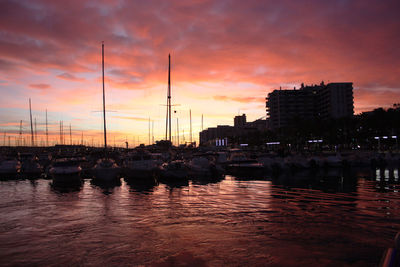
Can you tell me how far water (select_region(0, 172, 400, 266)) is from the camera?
36.6ft

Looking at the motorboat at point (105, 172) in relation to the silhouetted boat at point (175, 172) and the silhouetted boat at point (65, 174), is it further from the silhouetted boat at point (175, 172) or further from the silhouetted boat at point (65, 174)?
the silhouetted boat at point (175, 172)

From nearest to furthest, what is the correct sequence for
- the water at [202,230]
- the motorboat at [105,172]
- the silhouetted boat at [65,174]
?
the water at [202,230] → the silhouetted boat at [65,174] → the motorboat at [105,172]

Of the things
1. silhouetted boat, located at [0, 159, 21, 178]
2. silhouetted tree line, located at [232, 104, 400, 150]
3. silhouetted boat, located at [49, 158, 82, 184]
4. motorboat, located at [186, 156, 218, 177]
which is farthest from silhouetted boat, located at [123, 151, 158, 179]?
silhouetted tree line, located at [232, 104, 400, 150]

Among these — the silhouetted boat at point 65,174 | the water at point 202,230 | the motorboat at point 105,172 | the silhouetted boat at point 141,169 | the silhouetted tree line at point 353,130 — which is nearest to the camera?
the water at point 202,230

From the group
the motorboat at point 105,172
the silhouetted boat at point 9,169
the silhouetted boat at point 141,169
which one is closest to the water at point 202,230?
the motorboat at point 105,172

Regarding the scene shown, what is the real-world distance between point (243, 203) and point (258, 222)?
5.53 metres

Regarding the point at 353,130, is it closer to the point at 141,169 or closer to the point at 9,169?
the point at 141,169

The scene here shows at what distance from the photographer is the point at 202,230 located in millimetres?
14578

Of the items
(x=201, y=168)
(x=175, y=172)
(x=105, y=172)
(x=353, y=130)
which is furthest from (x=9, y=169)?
(x=353, y=130)

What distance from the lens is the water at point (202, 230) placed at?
1116cm

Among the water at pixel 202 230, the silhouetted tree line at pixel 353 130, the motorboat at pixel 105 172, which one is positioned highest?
the silhouetted tree line at pixel 353 130

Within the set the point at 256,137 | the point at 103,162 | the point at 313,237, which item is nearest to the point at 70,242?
the point at 313,237

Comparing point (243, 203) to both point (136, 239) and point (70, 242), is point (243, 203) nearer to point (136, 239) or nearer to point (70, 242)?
point (136, 239)

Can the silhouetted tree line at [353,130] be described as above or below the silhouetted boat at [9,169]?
above
